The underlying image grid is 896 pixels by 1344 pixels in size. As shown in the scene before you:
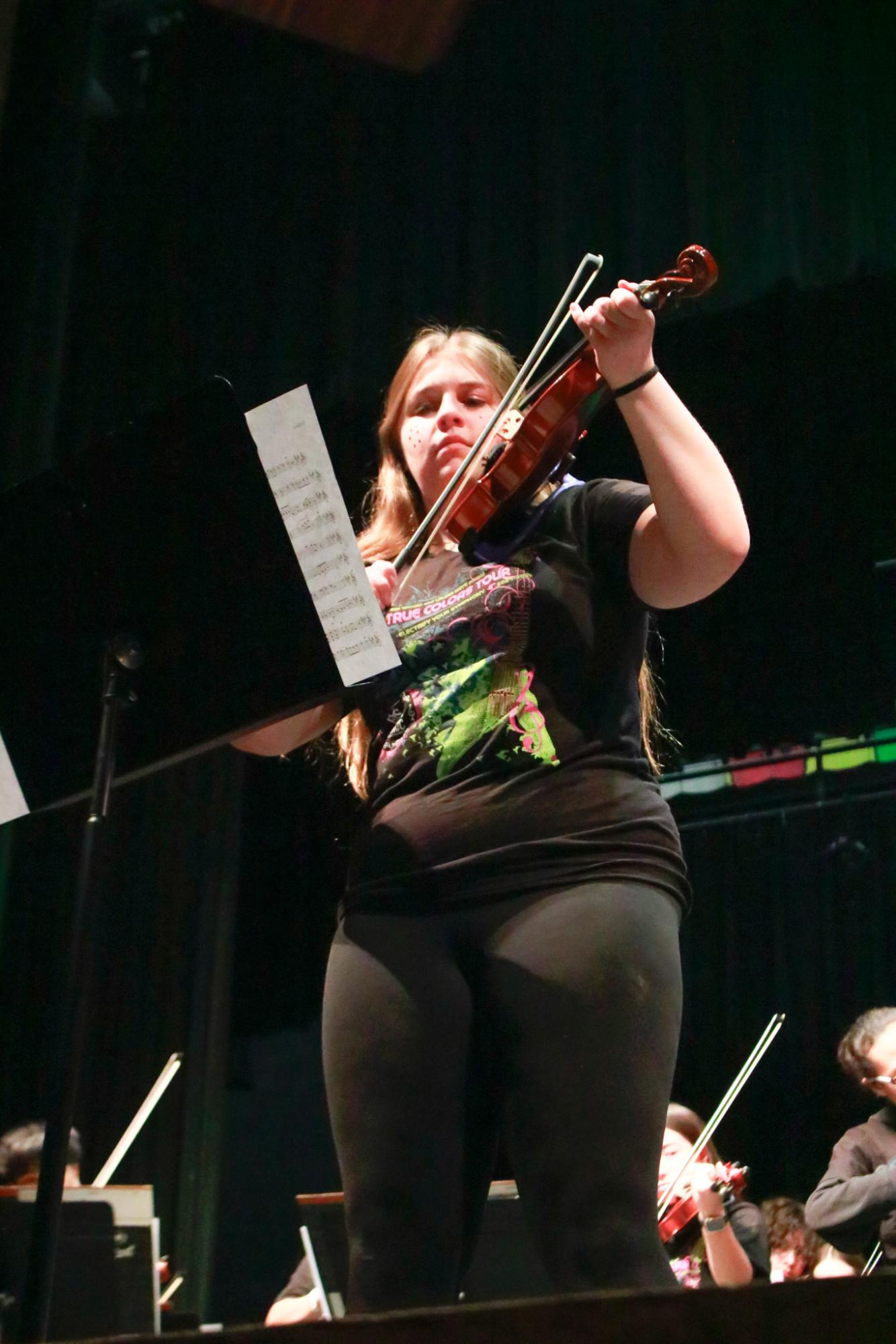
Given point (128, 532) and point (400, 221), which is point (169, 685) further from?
point (400, 221)

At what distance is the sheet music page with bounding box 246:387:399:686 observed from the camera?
1.00m

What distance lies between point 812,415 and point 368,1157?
10.2 ft

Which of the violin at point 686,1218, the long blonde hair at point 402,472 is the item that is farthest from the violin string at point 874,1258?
the long blonde hair at point 402,472

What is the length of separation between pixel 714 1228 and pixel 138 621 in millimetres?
1690

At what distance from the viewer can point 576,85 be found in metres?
3.65

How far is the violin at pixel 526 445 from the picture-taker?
1229 mm

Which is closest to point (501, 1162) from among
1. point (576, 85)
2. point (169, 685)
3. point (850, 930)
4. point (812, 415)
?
point (850, 930)

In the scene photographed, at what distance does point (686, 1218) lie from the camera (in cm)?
248

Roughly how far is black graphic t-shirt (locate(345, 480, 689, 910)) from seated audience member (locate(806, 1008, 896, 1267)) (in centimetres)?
205

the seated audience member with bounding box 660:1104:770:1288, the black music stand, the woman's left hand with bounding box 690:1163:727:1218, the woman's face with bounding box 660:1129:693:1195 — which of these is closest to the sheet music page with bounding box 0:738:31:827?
the black music stand

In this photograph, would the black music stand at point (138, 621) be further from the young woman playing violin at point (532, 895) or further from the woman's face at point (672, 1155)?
the woman's face at point (672, 1155)

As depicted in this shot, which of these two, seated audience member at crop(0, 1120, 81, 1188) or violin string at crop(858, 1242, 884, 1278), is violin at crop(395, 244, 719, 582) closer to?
seated audience member at crop(0, 1120, 81, 1188)

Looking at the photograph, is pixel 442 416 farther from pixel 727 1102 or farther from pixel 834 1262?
pixel 834 1262

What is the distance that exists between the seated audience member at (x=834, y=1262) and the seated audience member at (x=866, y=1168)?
0.05m
